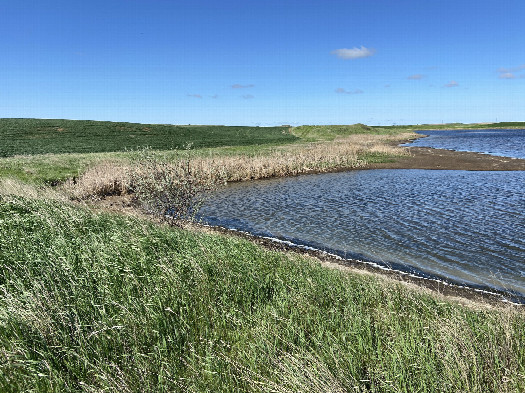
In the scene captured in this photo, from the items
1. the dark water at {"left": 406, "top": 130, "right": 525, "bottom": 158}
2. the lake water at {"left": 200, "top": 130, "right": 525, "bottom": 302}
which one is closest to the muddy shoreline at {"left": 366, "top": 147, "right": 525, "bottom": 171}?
the lake water at {"left": 200, "top": 130, "right": 525, "bottom": 302}

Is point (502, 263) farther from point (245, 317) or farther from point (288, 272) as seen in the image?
point (245, 317)

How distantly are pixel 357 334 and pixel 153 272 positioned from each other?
419cm

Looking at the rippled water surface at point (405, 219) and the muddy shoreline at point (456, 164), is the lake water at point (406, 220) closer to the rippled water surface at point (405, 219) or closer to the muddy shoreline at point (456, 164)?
the rippled water surface at point (405, 219)

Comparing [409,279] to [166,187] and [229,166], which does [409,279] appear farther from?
[229,166]

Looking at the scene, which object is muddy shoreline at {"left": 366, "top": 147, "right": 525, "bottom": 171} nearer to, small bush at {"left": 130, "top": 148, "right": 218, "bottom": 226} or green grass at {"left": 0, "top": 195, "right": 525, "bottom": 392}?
small bush at {"left": 130, "top": 148, "right": 218, "bottom": 226}

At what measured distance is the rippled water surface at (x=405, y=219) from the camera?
12905 millimetres

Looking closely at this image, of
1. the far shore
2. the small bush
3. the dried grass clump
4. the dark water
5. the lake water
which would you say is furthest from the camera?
the dark water

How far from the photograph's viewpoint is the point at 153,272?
6996mm

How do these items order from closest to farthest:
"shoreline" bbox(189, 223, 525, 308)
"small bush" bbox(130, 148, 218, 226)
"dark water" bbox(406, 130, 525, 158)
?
"shoreline" bbox(189, 223, 525, 308), "small bush" bbox(130, 148, 218, 226), "dark water" bbox(406, 130, 525, 158)

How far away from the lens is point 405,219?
18734mm

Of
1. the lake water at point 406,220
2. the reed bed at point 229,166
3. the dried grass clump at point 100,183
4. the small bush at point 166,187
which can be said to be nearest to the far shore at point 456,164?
the reed bed at point 229,166

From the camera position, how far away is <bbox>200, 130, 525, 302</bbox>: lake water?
12742mm

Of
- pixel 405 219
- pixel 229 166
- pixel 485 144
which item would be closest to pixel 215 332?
pixel 405 219

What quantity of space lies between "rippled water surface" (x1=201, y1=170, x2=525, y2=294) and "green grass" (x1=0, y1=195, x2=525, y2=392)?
21.4 ft
